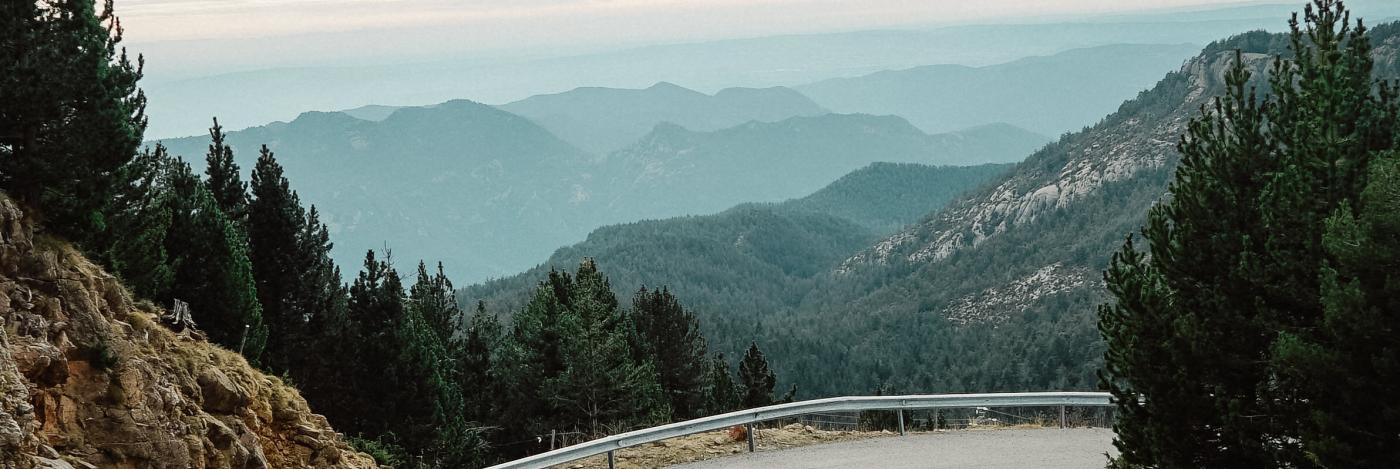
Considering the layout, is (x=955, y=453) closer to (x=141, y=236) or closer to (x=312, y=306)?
(x=141, y=236)

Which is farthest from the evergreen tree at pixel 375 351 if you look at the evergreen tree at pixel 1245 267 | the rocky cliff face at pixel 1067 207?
the rocky cliff face at pixel 1067 207

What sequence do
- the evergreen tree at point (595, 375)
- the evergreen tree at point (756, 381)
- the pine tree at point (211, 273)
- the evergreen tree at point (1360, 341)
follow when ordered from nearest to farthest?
the evergreen tree at point (1360, 341) < the pine tree at point (211, 273) < the evergreen tree at point (595, 375) < the evergreen tree at point (756, 381)

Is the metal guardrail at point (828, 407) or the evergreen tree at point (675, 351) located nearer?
the metal guardrail at point (828, 407)

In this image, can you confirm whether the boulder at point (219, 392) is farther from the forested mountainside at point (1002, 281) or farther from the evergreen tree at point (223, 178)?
the forested mountainside at point (1002, 281)

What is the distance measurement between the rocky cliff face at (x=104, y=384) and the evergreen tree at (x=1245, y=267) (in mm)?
11063

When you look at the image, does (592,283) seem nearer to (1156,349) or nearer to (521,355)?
(521,355)

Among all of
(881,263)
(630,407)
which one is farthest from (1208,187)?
(881,263)

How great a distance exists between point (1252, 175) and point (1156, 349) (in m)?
2.19

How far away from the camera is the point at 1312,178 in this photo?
33.9ft

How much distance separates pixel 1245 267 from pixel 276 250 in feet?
73.4

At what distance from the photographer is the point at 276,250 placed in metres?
26.0

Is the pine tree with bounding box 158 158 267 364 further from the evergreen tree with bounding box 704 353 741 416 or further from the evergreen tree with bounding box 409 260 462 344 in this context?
the evergreen tree with bounding box 704 353 741 416

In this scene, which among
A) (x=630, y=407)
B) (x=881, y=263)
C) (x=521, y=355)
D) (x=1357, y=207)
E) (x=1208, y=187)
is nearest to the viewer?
(x=1357, y=207)

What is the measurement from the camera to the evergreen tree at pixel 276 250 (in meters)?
25.7
